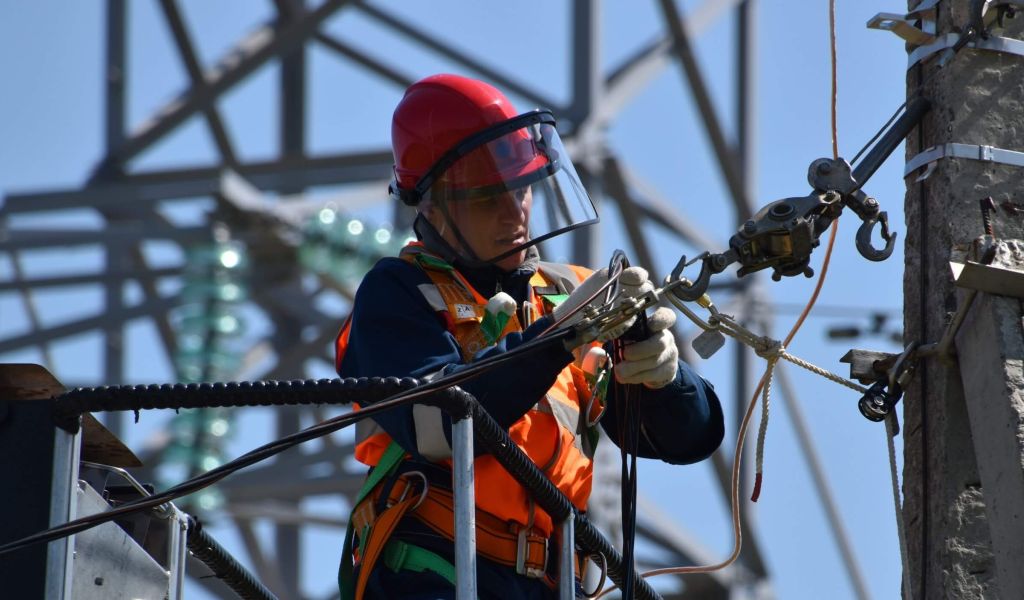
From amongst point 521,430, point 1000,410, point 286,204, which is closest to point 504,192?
point 521,430

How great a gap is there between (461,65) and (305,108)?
1983 mm

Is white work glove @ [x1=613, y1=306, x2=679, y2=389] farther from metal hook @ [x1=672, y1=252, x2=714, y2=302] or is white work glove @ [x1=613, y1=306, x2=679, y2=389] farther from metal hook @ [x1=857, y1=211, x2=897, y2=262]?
metal hook @ [x1=857, y1=211, x2=897, y2=262]

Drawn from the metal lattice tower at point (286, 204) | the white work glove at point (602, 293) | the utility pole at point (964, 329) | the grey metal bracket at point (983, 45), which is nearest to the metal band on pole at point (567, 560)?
the white work glove at point (602, 293)

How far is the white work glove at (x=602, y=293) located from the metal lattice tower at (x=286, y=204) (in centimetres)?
798

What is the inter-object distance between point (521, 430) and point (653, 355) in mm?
470

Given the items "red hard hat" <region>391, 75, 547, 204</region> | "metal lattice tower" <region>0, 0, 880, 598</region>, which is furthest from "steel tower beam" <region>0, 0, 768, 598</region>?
"red hard hat" <region>391, 75, 547, 204</region>

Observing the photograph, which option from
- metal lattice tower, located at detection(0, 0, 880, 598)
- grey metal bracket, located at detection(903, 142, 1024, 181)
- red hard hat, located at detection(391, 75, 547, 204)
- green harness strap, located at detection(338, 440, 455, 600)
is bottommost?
green harness strap, located at detection(338, 440, 455, 600)

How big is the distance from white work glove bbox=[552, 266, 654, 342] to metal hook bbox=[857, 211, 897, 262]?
1.87 ft

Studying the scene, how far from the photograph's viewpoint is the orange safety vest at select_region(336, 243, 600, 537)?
15.9 feet

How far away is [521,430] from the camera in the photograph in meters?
4.93

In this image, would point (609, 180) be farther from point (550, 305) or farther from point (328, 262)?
point (550, 305)

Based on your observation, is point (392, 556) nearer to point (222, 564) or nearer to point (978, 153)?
point (222, 564)

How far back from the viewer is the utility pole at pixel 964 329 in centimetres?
455

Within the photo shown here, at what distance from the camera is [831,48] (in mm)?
5090
